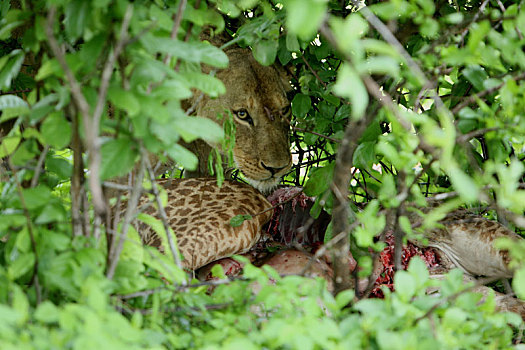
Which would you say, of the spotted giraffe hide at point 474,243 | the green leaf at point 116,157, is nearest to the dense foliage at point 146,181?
the green leaf at point 116,157

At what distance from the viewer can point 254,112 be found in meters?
3.20

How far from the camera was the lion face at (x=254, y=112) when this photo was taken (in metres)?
3.12

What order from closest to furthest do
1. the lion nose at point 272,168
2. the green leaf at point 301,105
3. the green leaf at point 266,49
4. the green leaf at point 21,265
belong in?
1. the green leaf at point 21,265
2. the green leaf at point 266,49
3. the green leaf at point 301,105
4. the lion nose at point 272,168

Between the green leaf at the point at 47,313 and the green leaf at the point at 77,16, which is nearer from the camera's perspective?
the green leaf at the point at 47,313

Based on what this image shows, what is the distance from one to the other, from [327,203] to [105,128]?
130cm

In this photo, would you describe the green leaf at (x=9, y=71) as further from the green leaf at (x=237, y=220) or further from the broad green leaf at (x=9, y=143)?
the green leaf at (x=237, y=220)

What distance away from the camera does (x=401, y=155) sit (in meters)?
1.53

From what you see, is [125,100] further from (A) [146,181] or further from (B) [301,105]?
(B) [301,105]

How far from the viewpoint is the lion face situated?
312 cm

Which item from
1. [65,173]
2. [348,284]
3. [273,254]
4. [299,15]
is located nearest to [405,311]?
[348,284]

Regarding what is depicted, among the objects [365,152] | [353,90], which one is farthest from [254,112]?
[353,90]

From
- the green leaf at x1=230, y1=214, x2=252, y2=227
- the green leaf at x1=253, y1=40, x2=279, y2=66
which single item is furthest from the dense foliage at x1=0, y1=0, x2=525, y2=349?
the green leaf at x1=230, y1=214, x2=252, y2=227

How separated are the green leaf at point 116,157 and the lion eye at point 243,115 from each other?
1.89 metres

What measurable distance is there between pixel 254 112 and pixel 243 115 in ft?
0.22
